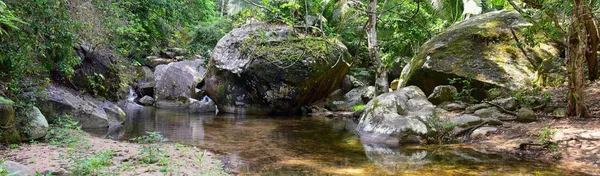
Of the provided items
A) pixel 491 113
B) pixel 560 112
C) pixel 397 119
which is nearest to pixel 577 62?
pixel 560 112

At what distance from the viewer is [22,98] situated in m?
6.21

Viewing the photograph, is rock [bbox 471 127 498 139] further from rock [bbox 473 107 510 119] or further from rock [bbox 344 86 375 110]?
rock [bbox 344 86 375 110]

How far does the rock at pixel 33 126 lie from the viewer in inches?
235

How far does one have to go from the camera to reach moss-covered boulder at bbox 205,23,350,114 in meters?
12.5

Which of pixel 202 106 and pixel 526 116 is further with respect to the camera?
pixel 202 106

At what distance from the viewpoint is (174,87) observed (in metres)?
16.9

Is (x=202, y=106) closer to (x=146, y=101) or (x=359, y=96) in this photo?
(x=146, y=101)

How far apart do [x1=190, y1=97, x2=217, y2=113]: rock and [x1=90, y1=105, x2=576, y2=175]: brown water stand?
486 cm

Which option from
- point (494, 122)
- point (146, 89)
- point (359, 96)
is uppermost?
point (146, 89)

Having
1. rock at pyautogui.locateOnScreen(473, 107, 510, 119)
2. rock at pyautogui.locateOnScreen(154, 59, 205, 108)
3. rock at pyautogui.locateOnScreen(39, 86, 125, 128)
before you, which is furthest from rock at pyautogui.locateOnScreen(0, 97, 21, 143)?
rock at pyautogui.locateOnScreen(154, 59, 205, 108)

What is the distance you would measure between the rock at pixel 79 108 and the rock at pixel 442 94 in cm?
805

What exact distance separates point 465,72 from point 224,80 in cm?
741

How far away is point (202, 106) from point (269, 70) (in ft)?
12.3

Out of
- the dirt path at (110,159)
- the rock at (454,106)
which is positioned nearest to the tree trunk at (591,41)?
the rock at (454,106)
